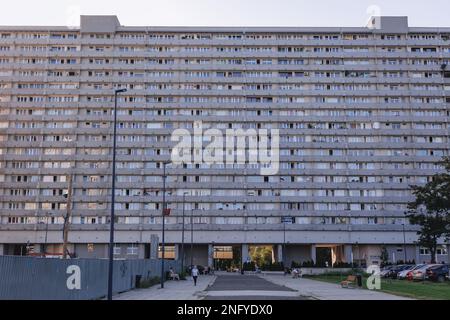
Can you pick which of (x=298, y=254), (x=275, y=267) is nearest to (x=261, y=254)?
(x=298, y=254)

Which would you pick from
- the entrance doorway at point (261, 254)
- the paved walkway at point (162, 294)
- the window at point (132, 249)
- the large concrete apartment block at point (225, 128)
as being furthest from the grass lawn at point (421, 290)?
the entrance doorway at point (261, 254)

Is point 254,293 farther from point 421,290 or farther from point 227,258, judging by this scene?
point 227,258

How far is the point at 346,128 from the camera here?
4144 inches

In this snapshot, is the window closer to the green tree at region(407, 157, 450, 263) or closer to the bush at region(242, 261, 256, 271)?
the bush at region(242, 261, 256, 271)

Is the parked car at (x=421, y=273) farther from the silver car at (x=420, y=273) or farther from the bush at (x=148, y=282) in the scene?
the bush at (x=148, y=282)

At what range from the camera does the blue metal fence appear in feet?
61.7

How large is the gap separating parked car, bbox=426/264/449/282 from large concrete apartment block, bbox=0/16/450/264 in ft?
171

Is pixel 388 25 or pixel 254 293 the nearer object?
pixel 254 293

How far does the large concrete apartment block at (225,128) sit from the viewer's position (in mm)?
100062

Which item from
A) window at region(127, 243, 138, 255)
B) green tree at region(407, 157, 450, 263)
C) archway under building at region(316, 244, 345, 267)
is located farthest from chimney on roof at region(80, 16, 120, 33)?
green tree at region(407, 157, 450, 263)

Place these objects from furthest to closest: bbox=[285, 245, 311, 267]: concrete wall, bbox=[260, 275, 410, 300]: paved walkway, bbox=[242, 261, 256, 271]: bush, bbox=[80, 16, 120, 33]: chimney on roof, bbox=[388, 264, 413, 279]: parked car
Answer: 1. bbox=[80, 16, 120, 33]: chimney on roof
2. bbox=[285, 245, 311, 267]: concrete wall
3. bbox=[242, 261, 256, 271]: bush
4. bbox=[388, 264, 413, 279]: parked car
5. bbox=[260, 275, 410, 300]: paved walkway

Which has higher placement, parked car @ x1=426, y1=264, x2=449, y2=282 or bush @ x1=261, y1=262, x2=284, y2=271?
parked car @ x1=426, y1=264, x2=449, y2=282

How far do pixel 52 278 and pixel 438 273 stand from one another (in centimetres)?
3600

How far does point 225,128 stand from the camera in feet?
340
